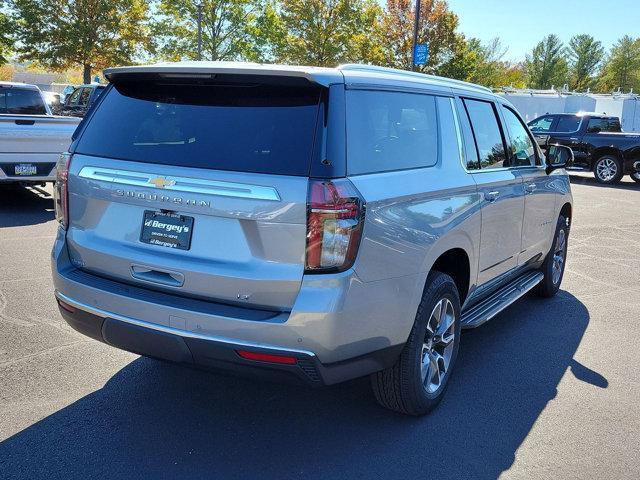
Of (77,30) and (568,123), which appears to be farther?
(77,30)

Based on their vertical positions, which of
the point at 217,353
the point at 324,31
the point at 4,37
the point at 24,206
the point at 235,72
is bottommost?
the point at 24,206

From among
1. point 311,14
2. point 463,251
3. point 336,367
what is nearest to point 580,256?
point 463,251

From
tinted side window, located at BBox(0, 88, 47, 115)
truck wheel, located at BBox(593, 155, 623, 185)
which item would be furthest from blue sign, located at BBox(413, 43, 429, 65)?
tinted side window, located at BBox(0, 88, 47, 115)

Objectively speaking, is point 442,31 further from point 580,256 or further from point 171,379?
point 171,379

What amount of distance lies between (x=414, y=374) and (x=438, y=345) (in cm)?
45

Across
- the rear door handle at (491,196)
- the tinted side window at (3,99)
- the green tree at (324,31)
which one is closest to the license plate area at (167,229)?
the rear door handle at (491,196)

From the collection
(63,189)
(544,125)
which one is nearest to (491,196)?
(63,189)

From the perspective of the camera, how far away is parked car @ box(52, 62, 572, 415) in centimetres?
276

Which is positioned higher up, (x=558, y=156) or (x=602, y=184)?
(x=558, y=156)

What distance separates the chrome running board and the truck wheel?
13.4 meters

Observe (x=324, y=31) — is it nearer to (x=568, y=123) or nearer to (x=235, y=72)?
(x=568, y=123)

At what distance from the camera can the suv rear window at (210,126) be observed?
2.86 meters

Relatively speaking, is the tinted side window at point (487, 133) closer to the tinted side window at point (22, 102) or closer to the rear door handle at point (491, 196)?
the rear door handle at point (491, 196)

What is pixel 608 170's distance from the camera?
17.5 m
